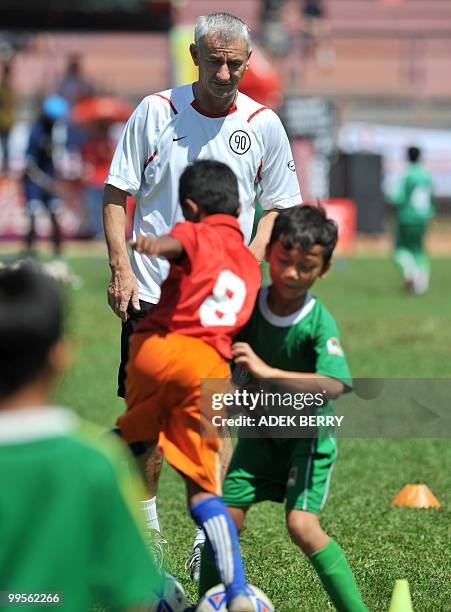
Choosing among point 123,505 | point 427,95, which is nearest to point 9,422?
point 123,505

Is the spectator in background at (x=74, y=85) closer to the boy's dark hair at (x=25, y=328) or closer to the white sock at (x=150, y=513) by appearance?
the white sock at (x=150, y=513)

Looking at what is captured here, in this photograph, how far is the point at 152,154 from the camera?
17.5 feet

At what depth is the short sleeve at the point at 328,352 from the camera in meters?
4.20

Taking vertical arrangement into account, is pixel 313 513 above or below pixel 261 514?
above

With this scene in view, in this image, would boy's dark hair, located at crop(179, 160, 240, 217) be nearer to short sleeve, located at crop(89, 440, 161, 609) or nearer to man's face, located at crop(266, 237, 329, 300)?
man's face, located at crop(266, 237, 329, 300)

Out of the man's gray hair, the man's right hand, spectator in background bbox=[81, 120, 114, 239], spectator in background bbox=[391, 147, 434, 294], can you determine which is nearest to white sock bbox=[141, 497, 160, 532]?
the man's right hand

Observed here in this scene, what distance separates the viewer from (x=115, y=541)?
9.18ft

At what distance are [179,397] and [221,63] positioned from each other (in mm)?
1634

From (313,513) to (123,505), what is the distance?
1.68m

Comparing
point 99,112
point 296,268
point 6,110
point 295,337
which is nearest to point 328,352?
point 295,337

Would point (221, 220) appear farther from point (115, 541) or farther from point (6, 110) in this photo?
point (6, 110)

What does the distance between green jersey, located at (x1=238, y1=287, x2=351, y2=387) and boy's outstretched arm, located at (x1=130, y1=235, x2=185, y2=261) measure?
42cm

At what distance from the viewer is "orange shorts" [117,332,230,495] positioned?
4.10 meters

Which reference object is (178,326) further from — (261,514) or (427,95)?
(427,95)
